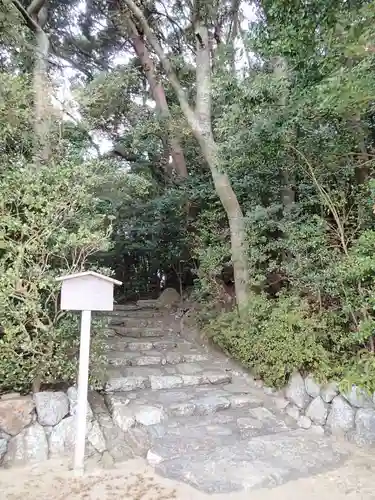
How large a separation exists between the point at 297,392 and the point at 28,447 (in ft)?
9.45

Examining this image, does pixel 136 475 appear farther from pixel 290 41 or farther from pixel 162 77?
pixel 162 77

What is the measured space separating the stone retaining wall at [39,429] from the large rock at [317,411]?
223 cm

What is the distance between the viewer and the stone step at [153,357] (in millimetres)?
5180

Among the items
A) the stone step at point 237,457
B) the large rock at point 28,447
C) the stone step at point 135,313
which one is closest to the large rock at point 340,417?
the stone step at point 237,457

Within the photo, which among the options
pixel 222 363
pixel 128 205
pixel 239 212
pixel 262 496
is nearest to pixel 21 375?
pixel 262 496

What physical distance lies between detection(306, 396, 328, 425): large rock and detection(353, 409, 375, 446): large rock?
35 centimetres

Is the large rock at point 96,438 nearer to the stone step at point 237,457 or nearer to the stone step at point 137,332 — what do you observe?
the stone step at point 237,457

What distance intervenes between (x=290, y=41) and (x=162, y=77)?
204 inches

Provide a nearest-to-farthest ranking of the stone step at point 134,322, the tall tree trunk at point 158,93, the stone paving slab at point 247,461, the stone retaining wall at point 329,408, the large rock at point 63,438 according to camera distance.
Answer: the stone paving slab at point 247,461
the large rock at point 63,438
the stone retaining wall at point 329,408
the stone step at point 134,322
the tall tree trunk at point 158,93

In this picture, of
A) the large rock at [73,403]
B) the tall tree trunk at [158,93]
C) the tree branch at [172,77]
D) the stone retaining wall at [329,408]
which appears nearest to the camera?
the large rock at [73,403]

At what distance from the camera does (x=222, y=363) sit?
18.4ft

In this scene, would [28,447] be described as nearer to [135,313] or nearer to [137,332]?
[137,332]

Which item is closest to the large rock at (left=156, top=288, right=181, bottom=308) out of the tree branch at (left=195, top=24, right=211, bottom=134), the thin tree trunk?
the tree branch at (left=195, top=24, right=211, bottom=134)

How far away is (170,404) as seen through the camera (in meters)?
4.20
